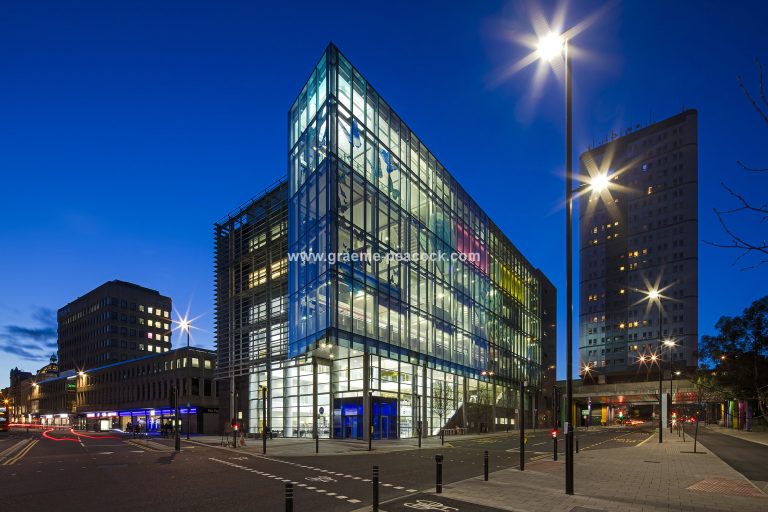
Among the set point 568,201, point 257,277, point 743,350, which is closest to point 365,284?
point 257,277

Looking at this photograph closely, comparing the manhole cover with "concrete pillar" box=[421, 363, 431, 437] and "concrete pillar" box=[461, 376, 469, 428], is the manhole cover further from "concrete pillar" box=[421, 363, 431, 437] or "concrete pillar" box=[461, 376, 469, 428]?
"concrete pillar" box=[461, 376, 469, 428]

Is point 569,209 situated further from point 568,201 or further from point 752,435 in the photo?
point 752,435

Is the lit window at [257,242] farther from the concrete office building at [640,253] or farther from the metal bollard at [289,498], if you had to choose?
the concrete office building at [640,253]

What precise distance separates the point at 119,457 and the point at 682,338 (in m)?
156

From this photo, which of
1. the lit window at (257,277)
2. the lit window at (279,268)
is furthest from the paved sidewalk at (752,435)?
the lit window at (257,277)

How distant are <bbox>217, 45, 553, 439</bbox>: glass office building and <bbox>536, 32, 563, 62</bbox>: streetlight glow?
81.4 feet

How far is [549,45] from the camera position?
14.1m

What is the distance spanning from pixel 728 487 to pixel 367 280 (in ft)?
93.1

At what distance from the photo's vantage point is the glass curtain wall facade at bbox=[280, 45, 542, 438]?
39281mm

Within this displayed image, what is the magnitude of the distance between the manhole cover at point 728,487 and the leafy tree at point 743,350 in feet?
133

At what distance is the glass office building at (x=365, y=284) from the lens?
1549 inches

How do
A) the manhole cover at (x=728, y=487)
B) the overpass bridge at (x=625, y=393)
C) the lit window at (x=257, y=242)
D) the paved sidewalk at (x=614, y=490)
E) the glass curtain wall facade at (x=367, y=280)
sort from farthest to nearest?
the overpass bridge at (x=625, y=393) < the lit window at (x=257, y=242) < the glass curtain wall facade at (x=367, y=280) < the manhole cover at (x=728, y=487) < the paved sidewalk at (x=614, y=490)

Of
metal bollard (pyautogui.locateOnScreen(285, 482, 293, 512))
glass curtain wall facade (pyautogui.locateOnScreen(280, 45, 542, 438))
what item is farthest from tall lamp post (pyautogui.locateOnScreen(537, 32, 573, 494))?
glass curtain wall facade (pyautogui.locateOnScreen(280, 45, 542, 438))

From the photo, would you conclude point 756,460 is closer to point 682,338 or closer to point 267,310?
point 267,310
